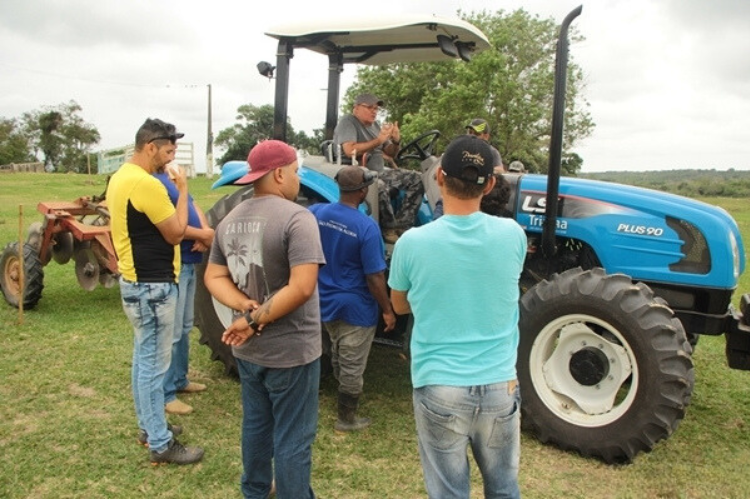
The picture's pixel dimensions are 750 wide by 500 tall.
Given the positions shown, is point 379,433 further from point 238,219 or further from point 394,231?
point 238,219

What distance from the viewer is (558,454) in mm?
3670

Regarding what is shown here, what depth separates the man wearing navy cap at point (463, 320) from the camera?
2.03 metres

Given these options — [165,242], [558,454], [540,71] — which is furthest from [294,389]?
[540,71]

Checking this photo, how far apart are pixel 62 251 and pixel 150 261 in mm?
3988

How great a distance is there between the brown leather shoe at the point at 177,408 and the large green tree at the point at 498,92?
946cm

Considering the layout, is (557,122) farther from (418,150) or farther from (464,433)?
(464,433)

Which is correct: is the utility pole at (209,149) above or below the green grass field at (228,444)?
above

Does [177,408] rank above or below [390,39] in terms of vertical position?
below

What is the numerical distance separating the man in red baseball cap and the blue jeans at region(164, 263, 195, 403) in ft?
4.52

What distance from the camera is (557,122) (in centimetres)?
359

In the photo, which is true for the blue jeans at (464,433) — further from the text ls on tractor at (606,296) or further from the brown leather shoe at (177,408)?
the brown leather shoe at (177,408)

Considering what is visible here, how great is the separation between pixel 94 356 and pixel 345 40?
3.11 metres

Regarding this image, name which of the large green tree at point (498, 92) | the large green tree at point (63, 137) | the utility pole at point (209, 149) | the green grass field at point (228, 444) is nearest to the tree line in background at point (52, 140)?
the large green tree at point (63, 137)

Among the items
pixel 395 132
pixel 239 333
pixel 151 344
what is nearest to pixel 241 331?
pixel 239 333
